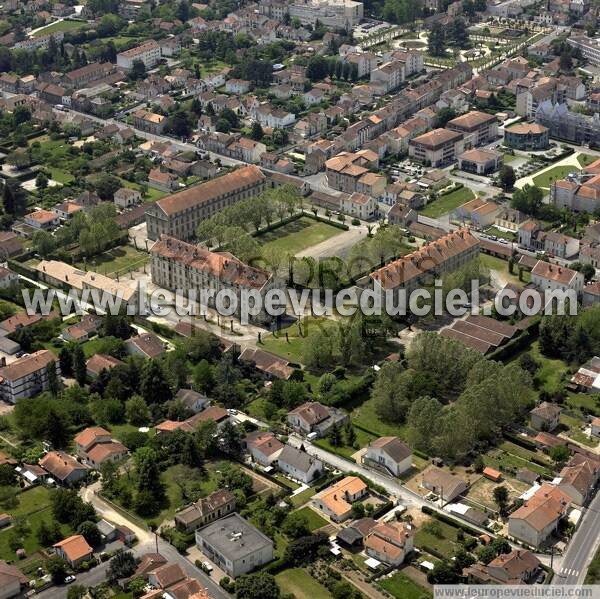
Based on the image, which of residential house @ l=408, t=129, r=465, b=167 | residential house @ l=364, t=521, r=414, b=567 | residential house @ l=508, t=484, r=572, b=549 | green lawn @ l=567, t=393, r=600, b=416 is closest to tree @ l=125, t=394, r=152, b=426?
residential house @ l=364, t=521, r=414, b=567

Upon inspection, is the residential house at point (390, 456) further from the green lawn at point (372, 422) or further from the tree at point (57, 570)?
the tree at point (57, 570)

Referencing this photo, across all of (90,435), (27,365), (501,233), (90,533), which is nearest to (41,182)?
(27,365)

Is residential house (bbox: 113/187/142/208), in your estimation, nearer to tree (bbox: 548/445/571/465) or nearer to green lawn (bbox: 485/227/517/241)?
green lawn (bbox: 485/227/517/241)

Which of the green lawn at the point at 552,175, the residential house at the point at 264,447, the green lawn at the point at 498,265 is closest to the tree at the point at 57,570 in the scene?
the residential house at the point at 264,447

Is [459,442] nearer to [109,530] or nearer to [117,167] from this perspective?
[109,530]

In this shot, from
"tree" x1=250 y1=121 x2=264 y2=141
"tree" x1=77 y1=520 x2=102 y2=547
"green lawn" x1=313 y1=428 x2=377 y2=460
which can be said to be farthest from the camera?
"tree" x1=250 y1=121 x2=264 y2=141

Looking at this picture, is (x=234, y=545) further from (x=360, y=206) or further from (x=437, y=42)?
(x=437, y=42)
